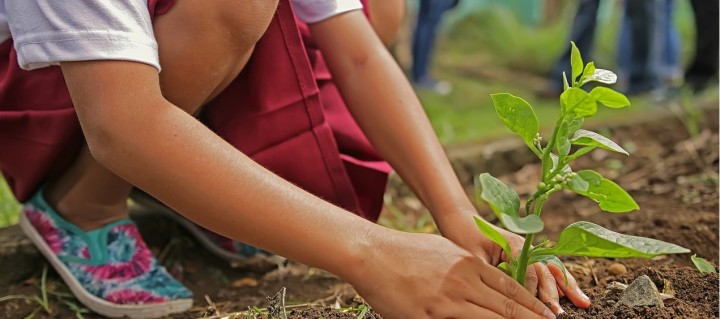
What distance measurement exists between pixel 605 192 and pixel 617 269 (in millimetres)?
542

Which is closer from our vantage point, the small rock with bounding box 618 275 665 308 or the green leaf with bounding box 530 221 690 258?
the green leaf with bounding box 530 221 690 258

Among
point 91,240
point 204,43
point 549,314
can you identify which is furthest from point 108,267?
point 549,314

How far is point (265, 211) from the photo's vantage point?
1257 mm

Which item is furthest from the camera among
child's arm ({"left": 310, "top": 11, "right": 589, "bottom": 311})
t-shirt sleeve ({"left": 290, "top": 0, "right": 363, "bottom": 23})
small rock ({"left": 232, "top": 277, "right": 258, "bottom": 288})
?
small rock ({"left": 232, "top": 277, "right": 258, "bottom": 288})

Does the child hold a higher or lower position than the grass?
higher

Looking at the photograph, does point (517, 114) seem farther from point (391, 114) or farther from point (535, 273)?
point (391, 114)

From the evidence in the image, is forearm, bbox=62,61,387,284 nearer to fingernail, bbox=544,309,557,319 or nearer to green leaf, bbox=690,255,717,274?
fingernail, bbox=544,309,557,319

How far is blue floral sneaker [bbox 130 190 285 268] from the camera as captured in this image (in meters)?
2.03

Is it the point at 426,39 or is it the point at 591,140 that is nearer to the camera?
the point at 591,140

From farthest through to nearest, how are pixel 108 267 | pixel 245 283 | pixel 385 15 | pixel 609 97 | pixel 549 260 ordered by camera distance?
pixel 385 15, pixel 245 283, pixel 108 267, pixel 549 260, pixel 609 97

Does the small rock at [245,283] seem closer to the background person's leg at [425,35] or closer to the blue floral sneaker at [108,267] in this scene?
the blue floral sneaker at [108,267]

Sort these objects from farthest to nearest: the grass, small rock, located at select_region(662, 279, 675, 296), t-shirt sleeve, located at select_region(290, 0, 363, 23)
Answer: the grass < t-shirt sleeve, located at select_region(290, 0, 363, 23) < small rock, located at select_region(662, 279, 675, 296)

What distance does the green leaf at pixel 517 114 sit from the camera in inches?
49.6

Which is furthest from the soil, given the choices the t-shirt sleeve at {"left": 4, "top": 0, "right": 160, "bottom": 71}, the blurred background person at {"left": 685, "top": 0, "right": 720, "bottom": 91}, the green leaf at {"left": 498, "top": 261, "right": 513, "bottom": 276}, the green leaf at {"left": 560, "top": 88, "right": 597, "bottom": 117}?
the blurred background person at {"left": 685, "top": 0, "right": 720, "bottom": 91}
